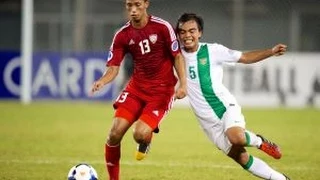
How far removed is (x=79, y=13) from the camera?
23844 mm

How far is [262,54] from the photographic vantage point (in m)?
8.73

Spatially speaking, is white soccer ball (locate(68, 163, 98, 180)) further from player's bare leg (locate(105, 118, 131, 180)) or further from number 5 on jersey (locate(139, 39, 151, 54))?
number 5 on jersey (locate(139, 39, 151, 54))

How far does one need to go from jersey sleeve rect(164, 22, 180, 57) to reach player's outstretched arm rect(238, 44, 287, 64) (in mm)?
711

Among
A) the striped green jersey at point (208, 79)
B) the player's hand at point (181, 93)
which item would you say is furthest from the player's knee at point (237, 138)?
the player's hand at point (181, 93)

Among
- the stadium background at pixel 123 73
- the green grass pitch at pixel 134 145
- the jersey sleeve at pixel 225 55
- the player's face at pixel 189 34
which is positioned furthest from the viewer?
the stadium background at pixel 123 73

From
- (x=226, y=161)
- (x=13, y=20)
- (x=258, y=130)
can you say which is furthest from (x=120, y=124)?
(x=13, y=20)

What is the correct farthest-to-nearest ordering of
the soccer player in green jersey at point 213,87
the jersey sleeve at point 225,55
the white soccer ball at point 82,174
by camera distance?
1. the jersey sleeve at point 225,55
2. the soccer player in green jersey at point 213,87
3. the white soccer ball at point 82,174

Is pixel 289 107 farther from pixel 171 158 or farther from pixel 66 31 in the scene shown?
pixel 171 158

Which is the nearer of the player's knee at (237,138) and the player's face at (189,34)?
the player's knee at (237,138)

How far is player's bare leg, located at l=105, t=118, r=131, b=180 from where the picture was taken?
8664 mm

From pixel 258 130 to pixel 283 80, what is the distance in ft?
19.4

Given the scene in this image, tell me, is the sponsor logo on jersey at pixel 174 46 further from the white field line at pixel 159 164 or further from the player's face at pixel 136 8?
the white field line at pixel 159 164

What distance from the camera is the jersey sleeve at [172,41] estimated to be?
869 cm

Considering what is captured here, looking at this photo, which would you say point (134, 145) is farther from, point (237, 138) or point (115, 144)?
point (237, 138)
